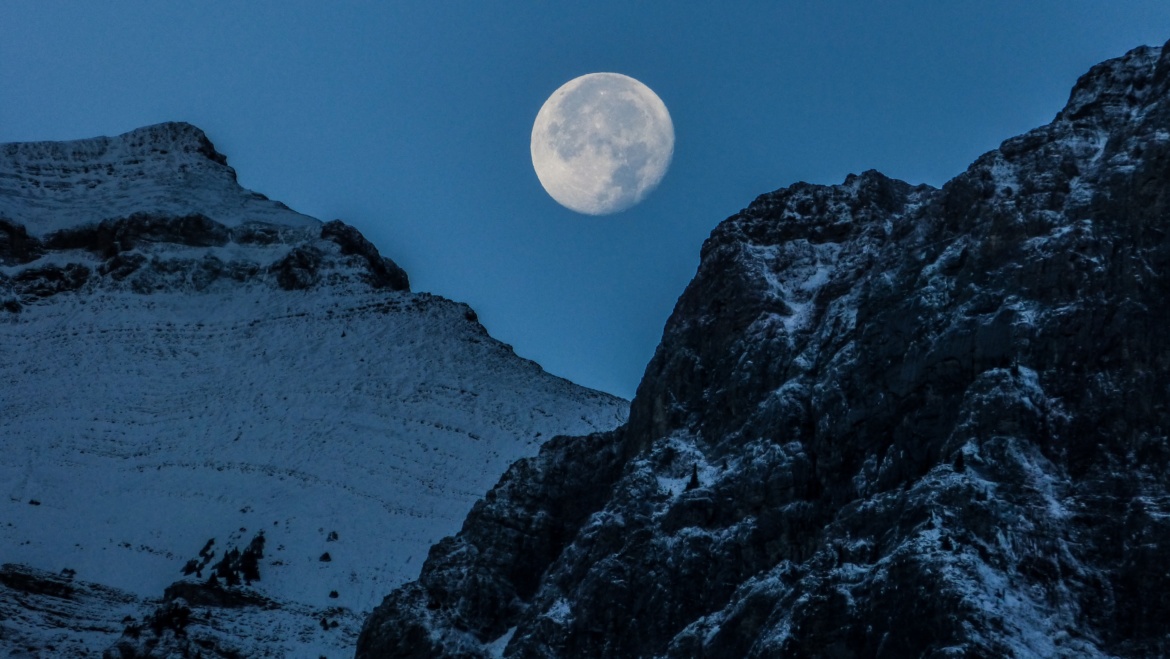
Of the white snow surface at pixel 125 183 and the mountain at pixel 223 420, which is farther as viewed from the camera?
the white snow surface at pixel 125 183

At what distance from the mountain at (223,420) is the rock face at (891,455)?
1352cm

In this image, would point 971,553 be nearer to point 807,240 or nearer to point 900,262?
point 900,262

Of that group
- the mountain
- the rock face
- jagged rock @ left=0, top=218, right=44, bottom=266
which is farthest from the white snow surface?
the rock face

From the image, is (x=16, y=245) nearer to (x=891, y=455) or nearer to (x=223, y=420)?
(x=223, y=420)

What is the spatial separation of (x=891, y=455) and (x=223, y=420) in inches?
1897

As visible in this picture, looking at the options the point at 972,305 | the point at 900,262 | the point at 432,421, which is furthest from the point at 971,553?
the point at 432,421

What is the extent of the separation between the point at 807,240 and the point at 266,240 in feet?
205

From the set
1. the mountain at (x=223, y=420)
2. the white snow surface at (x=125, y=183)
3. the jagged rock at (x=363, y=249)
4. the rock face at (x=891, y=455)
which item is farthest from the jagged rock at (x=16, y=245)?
the rock face at (x=891, y=455)

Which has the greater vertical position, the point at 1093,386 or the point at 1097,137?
the point at 1097,137

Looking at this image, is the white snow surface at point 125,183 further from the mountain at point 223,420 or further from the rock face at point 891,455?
the rock face at point 891,455

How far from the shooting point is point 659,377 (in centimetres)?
4900

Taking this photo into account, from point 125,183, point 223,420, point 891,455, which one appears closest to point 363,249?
point 125,183

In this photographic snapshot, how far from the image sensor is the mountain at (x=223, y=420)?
60188mm

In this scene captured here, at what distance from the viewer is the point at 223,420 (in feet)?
258
